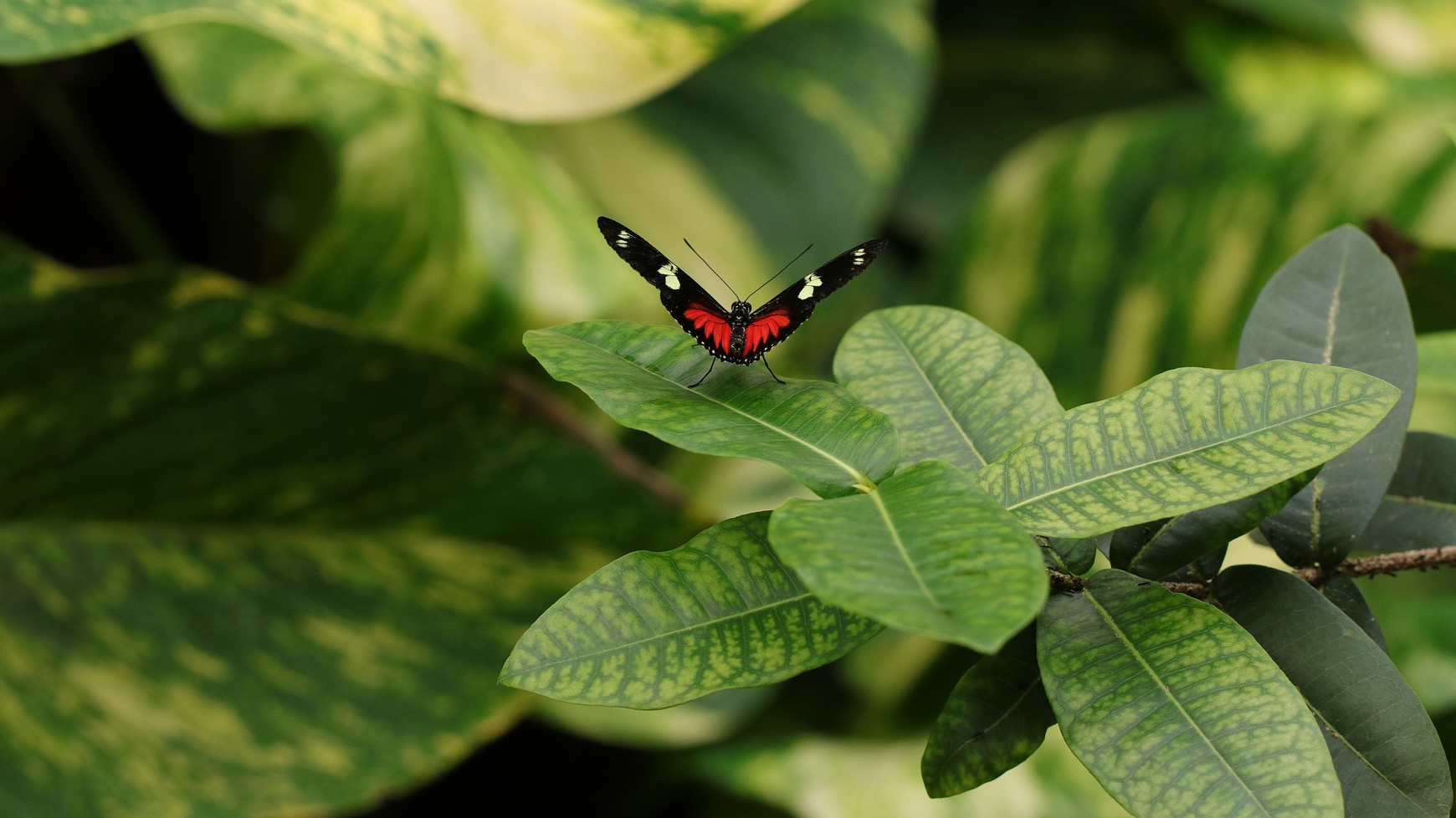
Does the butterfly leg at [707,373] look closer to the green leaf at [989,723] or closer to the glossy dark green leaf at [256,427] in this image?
the green leaf at [989,723]

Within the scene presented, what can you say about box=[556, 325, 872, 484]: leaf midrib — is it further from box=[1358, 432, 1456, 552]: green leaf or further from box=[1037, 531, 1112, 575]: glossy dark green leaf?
box=[1358, 432, 1456, 552]: green leaf

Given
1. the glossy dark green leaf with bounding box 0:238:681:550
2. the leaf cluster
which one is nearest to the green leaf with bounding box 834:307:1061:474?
the leaf cluster

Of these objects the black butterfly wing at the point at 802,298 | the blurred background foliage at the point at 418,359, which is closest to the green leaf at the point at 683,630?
the black butterfly wing at the point at 802,298

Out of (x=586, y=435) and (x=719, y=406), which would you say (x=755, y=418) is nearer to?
(x=719, y=406)

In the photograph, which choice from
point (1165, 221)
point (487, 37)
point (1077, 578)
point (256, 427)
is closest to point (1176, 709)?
point (1077, 578)

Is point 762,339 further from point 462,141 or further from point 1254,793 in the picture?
point 462,141

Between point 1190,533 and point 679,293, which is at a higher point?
point 679,293

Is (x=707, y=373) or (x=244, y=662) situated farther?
(x=244, y=662)
